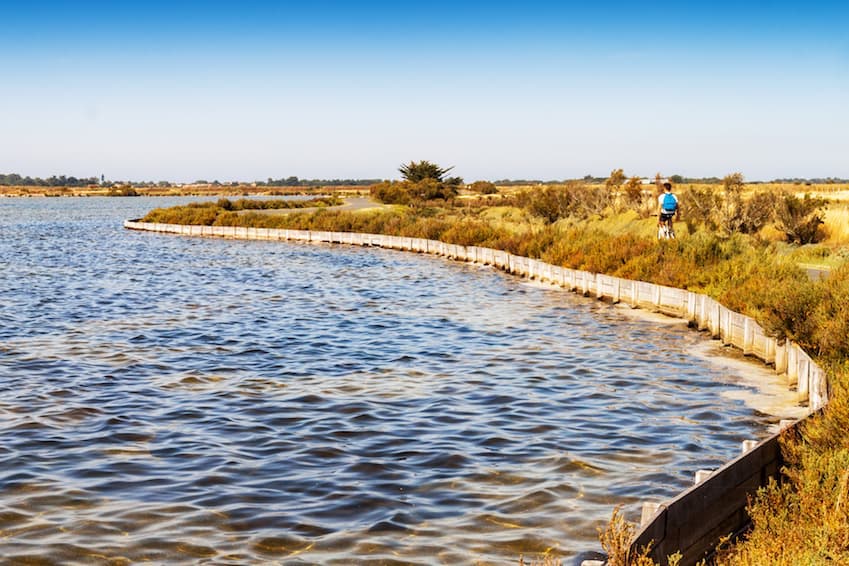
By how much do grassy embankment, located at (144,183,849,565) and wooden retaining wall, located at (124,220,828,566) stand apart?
19 cm

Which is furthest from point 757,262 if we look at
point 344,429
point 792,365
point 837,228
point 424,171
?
point 424,171

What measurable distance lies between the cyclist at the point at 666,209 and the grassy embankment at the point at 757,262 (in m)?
0.64

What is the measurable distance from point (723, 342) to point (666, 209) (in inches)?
383

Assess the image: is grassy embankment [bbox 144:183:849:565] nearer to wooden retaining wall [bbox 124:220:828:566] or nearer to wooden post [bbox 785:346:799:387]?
wooden retaining wall [bbox 124:220:828:566]

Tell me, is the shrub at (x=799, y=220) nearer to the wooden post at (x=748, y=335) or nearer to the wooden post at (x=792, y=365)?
the wooden post at (x=748, y=335)

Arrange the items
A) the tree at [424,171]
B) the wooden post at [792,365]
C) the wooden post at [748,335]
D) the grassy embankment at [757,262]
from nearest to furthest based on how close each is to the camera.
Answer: the grassy embankment at [757,262] < the wooden post at [792,365] < the wooden post at [748,335] < the tree at [424,171]

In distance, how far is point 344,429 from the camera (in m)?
11.5

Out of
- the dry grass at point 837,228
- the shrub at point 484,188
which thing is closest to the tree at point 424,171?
the shrub at point 484,188

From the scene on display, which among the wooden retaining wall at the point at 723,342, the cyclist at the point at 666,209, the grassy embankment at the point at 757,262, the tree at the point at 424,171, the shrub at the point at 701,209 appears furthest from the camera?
the tree at the point at 424,171

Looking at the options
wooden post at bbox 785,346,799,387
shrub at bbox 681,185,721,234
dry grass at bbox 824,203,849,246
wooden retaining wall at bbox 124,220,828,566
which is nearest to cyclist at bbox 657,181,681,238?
wooden retaining wall at bbox 124,220,828,566

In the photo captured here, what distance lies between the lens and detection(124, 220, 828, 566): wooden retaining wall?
6254mm

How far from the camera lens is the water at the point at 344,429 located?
800 centimetres

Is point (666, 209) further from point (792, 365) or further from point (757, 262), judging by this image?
point (792, 365)

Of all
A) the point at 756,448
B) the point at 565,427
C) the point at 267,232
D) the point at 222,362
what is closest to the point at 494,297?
the point at 222,362
